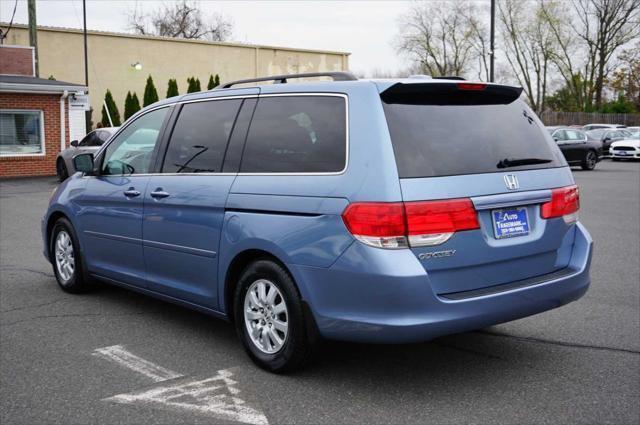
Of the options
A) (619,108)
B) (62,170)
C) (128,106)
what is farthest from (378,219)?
(619,108)

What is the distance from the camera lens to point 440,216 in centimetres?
394

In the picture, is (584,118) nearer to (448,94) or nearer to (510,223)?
(448,94)

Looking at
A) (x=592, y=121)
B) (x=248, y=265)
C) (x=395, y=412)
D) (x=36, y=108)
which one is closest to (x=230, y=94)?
(x=248, y=265)

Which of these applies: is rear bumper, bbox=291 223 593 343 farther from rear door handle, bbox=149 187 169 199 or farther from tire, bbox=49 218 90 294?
tire, bbox=49 218 90 294

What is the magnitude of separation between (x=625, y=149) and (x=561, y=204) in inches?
1261

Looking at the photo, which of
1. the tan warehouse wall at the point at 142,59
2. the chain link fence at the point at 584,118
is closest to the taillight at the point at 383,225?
the tan warehouse wall at the point at 142,59

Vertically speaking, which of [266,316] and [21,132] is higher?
[21,132]

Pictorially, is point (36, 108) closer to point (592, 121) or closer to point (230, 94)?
point (230, 94)

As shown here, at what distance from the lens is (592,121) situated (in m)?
56.0

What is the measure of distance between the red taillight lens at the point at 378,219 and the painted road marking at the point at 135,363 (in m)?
1.57

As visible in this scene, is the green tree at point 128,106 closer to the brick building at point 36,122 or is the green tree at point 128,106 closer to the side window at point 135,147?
the brick building at point 36,122

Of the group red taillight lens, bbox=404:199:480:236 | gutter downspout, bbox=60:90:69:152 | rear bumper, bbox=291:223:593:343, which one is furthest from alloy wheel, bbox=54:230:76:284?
gutter downspout, bbox=60:90:69:152

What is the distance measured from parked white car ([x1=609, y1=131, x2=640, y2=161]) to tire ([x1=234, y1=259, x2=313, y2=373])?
32587mm

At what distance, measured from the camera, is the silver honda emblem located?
429 centimetres
